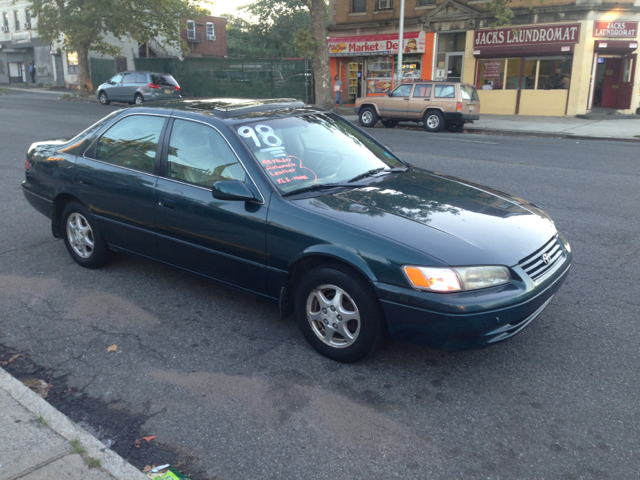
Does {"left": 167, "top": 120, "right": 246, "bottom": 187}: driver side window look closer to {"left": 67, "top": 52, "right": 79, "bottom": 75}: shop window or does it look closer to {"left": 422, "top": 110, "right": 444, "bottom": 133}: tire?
{"left": 422, "top": 110, "right": 444, "bottom": 133}: tire

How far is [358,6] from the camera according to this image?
3089cm

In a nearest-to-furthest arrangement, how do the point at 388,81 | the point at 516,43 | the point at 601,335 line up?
1. the point at 601,335
2. the point at 516,43
3. the point at 388,81

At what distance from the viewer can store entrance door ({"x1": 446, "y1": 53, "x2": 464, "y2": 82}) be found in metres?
27.4

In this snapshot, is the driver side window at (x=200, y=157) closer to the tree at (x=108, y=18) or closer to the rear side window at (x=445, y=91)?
the rear side window at (x=445, y=91)

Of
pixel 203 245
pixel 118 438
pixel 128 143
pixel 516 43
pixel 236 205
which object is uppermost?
pixel 516 43

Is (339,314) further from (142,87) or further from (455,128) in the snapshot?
(142,87)

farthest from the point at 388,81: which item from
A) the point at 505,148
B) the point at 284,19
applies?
the point at 284,19

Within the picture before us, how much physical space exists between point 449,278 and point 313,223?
→ 0.94 metres

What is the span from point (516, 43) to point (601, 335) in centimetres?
2342

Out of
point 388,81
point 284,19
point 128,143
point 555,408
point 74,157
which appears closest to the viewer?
point 555,408

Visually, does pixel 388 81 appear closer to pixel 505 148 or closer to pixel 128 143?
pixel 505 148

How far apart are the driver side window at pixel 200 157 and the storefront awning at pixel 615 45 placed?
23454 millimetres

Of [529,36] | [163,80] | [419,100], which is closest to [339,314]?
[419,100]

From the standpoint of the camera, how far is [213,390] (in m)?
3.47
